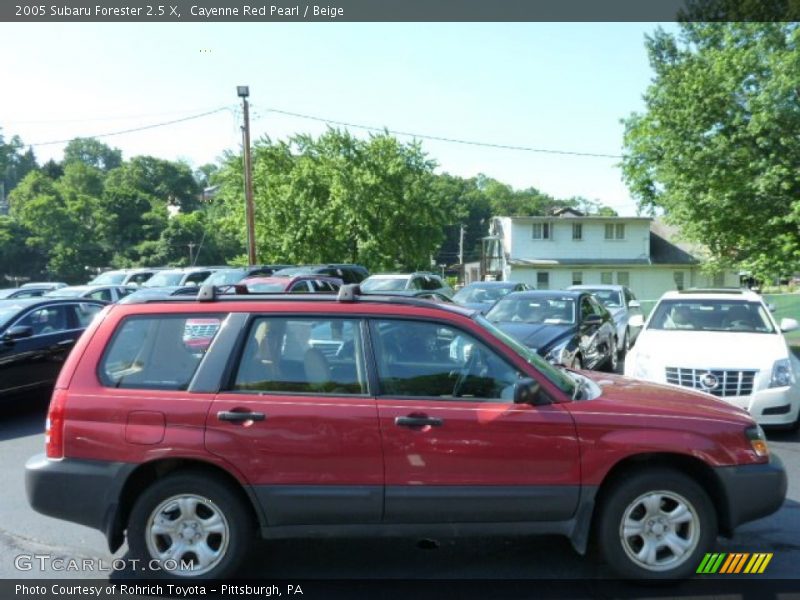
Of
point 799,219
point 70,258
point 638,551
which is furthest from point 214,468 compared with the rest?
point 70,258

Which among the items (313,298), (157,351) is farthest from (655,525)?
(157,351)

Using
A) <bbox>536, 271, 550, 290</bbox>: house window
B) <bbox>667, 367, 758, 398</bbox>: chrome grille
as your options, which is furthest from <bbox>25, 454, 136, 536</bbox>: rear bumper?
<bbox>536, 271, 550, 290</bbox>: house window

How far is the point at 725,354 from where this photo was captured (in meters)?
7.54

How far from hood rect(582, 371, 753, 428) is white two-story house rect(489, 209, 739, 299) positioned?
38069mm

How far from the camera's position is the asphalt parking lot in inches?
165

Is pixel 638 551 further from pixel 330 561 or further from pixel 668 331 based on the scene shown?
pixel 668 331

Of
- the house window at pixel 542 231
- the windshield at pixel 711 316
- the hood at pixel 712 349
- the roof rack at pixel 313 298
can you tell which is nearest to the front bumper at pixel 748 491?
the roof rack at pixel 313 298

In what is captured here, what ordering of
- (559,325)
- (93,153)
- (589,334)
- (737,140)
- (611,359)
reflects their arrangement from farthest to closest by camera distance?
(93,153) < (737,140) < (611,359) < (589,334) < (559,325)

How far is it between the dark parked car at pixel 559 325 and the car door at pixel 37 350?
638 cm

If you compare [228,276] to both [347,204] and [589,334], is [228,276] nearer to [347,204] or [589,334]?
[589,334]

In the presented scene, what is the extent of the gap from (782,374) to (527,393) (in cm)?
485

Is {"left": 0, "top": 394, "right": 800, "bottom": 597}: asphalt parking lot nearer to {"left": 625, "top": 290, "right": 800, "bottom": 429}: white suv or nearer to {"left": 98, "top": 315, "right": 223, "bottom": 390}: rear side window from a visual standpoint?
{"left": 98, "top": 315, "right": 223, "bottom": 390}: rear side window

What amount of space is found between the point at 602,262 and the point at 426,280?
25829 millimetres

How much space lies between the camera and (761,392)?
7105mm
